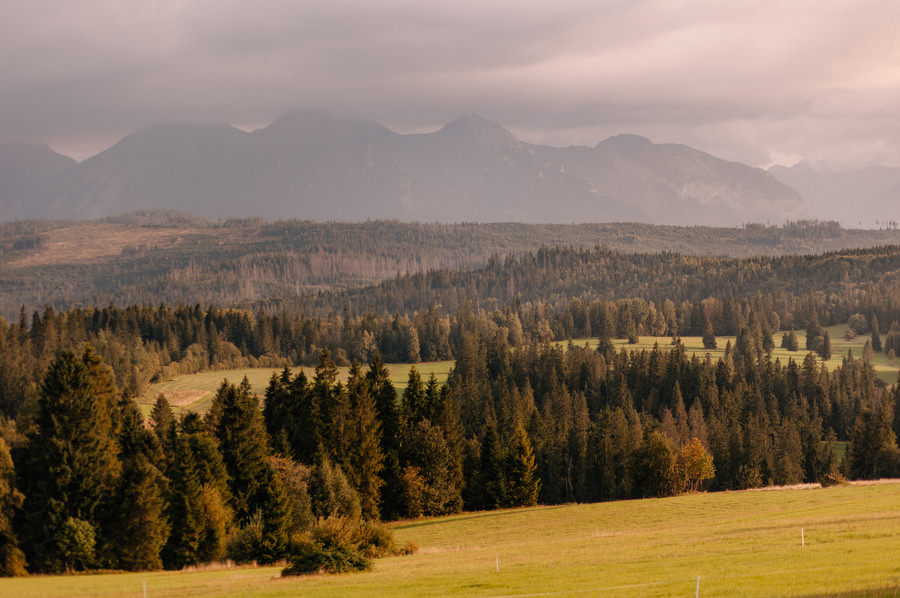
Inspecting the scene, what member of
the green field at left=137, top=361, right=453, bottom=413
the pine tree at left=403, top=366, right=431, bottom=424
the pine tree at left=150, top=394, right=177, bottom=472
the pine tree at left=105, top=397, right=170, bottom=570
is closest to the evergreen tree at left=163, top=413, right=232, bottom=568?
the pine tree at left=105, top=397, right=170, bottom=570

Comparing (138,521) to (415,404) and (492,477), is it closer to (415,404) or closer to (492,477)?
(415,404)

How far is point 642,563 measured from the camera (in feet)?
124

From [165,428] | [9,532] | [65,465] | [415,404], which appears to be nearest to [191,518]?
[65,465]

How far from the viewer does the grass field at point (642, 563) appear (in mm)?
30453

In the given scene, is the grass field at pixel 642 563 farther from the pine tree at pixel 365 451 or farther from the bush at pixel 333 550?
the pine tree at pixel 365 451

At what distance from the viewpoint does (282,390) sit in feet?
313

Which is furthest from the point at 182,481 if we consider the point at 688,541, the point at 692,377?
the point at 692,377

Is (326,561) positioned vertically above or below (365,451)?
above

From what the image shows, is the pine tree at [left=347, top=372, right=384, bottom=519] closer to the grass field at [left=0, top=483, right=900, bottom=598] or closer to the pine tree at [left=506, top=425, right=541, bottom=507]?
the pine tree at [left=506, top=425, right=541, bottom=507]

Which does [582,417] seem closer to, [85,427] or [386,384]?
[386,384]

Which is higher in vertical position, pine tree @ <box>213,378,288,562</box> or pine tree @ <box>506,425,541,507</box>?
pine tree @ <box>213,378,288,562</box>

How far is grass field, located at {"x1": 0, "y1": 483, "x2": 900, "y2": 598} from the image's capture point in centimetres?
3045

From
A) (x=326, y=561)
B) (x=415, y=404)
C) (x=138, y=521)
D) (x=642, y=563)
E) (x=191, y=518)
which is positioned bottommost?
(x=191, y=518)

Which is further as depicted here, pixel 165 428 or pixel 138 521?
pixel 165 428
